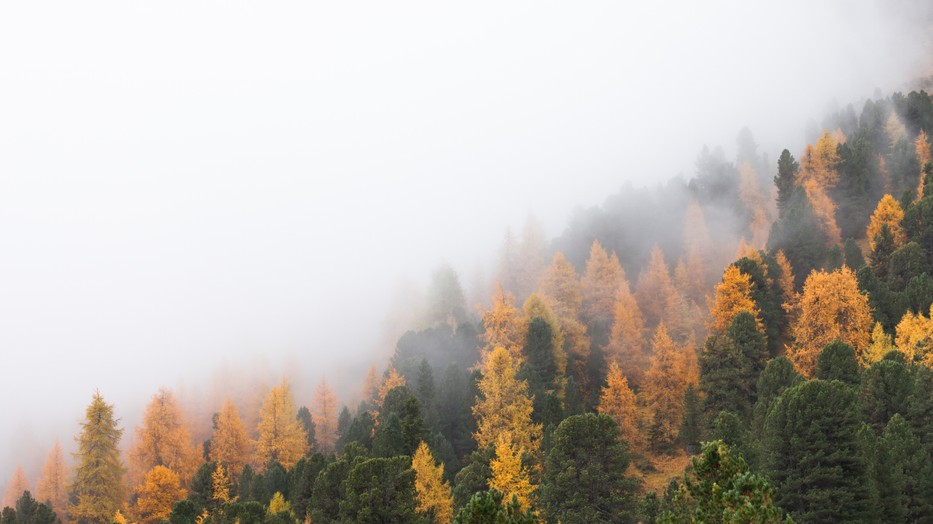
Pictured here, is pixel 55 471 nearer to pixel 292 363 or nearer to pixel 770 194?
pixel 292 363

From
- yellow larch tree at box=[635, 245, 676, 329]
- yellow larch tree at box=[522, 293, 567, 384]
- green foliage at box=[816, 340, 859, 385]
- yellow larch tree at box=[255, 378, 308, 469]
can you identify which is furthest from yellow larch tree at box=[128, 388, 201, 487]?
green foliage at box=[816, 340, 859, 385]

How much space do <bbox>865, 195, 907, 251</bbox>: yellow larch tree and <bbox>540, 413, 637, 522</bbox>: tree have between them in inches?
1849

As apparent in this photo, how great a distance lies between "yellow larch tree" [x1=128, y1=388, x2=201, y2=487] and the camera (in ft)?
213

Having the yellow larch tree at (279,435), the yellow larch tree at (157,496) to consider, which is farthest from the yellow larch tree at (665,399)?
the yellow larch tree at (157,496)

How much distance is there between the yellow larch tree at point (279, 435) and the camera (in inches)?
2484

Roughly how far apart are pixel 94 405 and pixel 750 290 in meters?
63.4

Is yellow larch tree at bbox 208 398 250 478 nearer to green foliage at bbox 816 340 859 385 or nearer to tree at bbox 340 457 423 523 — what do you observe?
tree at bbox 340 457 423 523

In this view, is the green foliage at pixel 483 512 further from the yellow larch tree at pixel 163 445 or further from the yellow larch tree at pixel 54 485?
the yellow larch tree at pixel 54 485

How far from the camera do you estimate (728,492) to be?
43.9 feet

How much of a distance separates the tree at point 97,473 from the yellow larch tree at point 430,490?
108 ft

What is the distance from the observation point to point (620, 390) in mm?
54406

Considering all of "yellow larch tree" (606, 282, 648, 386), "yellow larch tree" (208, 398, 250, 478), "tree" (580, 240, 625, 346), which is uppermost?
"tree" (580, 240, 625, 346)

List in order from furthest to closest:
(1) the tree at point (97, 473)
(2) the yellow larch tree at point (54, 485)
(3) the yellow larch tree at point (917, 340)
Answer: (2) the yellow larch tree at point (54, 485), (1) the tree at point (97, 473), (3) the yellow larch tree at point (917, 340)

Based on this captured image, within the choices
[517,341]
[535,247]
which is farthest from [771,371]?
[535,247]
